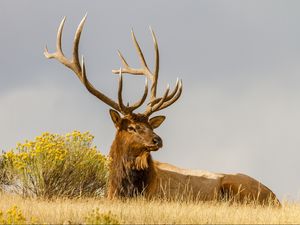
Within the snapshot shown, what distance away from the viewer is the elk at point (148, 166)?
9.92 metres

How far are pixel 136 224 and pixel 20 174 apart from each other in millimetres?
5176

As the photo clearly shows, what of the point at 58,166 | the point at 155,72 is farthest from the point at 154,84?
the point at 58,166

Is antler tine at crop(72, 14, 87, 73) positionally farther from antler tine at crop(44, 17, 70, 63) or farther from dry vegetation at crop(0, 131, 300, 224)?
dry vegetation at crop(0, 131, 300, 224)

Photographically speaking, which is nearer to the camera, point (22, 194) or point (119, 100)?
point (119, 100)

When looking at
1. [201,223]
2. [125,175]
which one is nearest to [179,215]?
Result: [201,223]

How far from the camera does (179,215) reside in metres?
8.34

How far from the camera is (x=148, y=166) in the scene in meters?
10.0

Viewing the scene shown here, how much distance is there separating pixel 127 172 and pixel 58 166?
2.68 m

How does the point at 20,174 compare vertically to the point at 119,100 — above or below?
below

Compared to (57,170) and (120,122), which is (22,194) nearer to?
(57,170)

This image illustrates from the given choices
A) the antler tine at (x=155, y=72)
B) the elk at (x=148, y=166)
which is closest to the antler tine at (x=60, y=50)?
the elk at (x=148, y=166)

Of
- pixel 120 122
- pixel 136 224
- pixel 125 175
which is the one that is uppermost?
pixel 120 122

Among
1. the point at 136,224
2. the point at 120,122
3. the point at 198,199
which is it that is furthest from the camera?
the point at 198,199

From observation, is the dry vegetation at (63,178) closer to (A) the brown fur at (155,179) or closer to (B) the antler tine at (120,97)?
(A) the brown fur at (155,179)
